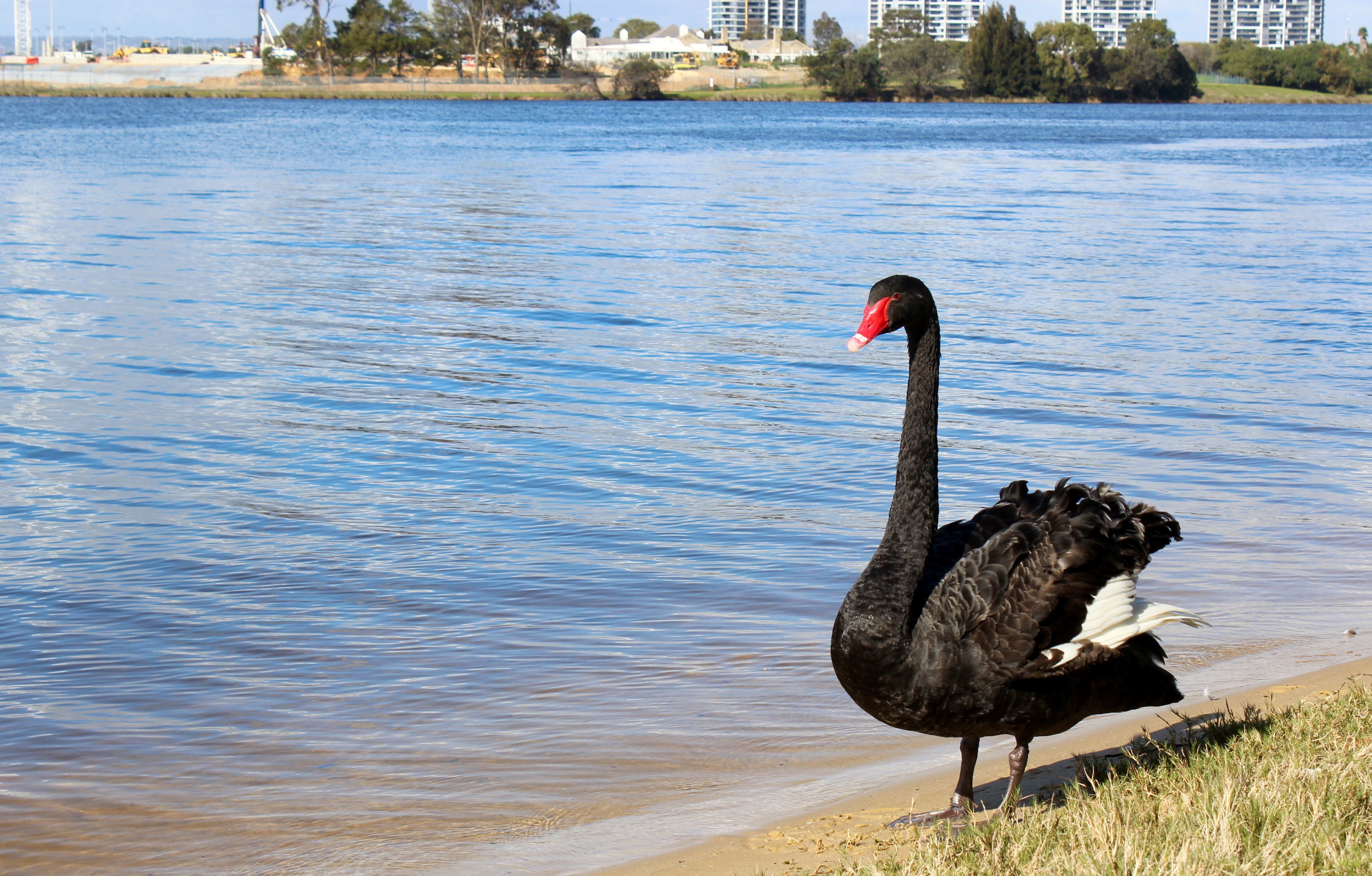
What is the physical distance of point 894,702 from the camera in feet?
12.1

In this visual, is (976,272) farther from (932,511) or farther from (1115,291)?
(932,511)

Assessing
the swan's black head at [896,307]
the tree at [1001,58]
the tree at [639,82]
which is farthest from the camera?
the tree at [639,82]

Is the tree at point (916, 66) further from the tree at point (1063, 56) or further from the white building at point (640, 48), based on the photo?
the white building at point (640, 48)

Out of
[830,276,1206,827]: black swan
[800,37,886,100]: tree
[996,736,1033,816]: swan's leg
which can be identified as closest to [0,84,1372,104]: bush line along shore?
[800,37,886,100]: tree

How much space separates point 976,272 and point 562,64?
115282 millimetres

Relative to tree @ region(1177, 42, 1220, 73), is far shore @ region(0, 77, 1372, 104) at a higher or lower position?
lower

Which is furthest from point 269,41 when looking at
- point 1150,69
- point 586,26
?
point 1150,69

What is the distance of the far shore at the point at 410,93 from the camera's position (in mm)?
114375

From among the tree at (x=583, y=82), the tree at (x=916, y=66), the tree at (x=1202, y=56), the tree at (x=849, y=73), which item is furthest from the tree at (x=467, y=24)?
the tree at (x=1202, y=56)

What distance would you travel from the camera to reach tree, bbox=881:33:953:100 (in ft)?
411

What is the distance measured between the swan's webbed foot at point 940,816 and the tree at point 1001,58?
401 feet

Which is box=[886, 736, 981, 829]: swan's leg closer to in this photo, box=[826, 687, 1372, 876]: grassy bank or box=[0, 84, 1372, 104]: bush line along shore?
box=[826, 687, 1372, 876]: grassy bank

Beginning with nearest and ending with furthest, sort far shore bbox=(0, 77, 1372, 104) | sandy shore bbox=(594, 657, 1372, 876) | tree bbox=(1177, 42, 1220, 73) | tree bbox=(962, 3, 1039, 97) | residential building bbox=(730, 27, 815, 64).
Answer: sandy shore bbox=(594, 657, 1372, 876)
far shore bbox=(0, 77, 1372, 104)
tree bbox=(962, 3, 1039, 97)
tree bbox=(1177, 42, 1220, 73)
residential building bbox=(730, 27, 815, 64)

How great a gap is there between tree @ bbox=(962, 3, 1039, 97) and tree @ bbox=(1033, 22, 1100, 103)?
95 centimetres
